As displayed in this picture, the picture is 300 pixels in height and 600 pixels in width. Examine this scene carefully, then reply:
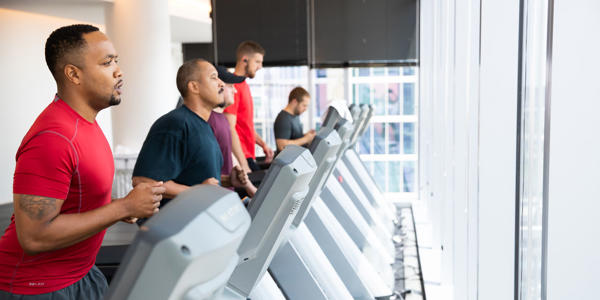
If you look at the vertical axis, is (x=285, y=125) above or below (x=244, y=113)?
below

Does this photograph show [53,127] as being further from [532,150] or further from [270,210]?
[532,150]

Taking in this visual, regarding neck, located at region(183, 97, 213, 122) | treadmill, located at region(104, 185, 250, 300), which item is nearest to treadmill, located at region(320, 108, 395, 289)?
neck, located at region(183, 97, 213, 122)

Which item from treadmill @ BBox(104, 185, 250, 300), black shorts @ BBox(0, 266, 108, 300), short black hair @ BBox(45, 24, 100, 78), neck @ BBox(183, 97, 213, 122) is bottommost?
black shorts @ BBox(0, 266, 108, 300)

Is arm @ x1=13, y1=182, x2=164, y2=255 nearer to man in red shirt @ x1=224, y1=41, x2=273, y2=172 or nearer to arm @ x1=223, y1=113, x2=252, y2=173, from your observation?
arm @ x1=223, y1=113, x2=252, y2=173

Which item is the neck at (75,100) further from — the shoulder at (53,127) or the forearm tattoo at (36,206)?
the forearm tattoo at (36,206)

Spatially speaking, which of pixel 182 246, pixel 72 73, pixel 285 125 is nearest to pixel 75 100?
pixel 72 73

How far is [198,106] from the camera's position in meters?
2.92

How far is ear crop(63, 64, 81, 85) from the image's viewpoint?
183 centimetres

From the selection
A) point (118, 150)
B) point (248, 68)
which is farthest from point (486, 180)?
point (118, 150)

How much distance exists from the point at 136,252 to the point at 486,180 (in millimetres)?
1362

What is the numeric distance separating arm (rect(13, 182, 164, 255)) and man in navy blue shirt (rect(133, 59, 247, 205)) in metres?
0.65

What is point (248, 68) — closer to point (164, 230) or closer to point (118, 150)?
point (118, 150)

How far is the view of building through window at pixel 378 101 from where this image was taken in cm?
791

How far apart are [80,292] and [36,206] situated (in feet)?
1.11
